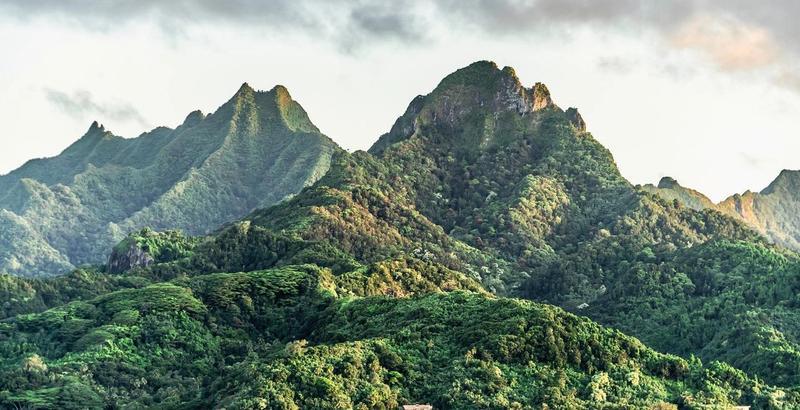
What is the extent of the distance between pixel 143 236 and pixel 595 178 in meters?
85.4

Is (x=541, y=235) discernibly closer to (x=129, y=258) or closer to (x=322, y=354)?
(x=129, y=258)

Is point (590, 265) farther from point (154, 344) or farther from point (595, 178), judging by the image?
point (154, 344)

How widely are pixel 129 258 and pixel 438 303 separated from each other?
→ 6209 cm

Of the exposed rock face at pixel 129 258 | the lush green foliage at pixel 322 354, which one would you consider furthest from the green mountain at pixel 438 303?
the exposed rock face at pixel 129 258

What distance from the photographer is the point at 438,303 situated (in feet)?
249

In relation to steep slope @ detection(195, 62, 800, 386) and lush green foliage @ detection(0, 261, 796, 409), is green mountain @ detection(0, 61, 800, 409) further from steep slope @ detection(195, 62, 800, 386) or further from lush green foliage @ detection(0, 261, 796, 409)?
steep slope @ detection(195, 62, 800, 386)

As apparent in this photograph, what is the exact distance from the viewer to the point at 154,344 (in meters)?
81.6

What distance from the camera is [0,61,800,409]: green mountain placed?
60938mm

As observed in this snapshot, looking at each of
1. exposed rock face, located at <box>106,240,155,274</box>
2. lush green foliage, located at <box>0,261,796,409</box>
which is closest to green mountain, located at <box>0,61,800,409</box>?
lush green foliage, located at <box>0,261,796,409</box>

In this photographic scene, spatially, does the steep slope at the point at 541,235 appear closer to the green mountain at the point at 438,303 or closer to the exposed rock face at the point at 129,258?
the green mountain at the point at 438,303

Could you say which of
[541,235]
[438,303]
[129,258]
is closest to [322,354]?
[438,303]

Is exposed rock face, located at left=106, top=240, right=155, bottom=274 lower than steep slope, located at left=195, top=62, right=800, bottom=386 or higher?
lower

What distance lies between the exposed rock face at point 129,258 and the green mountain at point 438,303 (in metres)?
0.34

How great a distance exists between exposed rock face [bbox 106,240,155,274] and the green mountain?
34 centimetres
